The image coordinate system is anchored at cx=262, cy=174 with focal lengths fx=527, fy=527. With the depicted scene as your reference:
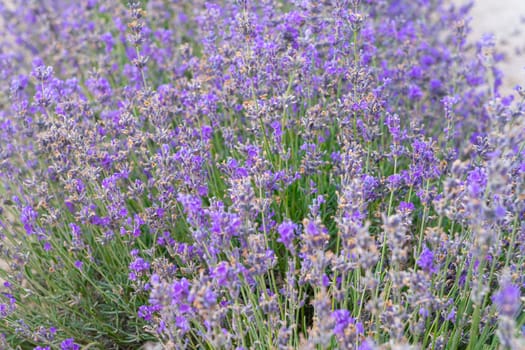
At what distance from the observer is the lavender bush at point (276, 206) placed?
2012 mm

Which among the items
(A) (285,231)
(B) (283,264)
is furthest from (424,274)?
(B) (283,264)

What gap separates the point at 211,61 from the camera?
11.4 feet

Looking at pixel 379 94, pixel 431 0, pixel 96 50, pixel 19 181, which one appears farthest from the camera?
pixel 431 0

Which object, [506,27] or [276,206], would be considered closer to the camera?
[276,206]

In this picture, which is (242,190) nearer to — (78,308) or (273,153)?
(273,153)

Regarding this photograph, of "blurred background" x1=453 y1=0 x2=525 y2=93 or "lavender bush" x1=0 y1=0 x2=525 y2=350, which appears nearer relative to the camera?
"lavender bush" x1=0 y1=0 x2=525 y2=350

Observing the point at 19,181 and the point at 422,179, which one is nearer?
the point at 422,179

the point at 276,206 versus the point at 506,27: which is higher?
the point at 506,27

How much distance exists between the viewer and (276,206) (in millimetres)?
3133

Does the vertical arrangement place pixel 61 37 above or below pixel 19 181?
above

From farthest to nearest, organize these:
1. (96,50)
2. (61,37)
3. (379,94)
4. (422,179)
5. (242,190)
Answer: (61,37) < (96,50) < (379,94) < (422,179) < (242,190)

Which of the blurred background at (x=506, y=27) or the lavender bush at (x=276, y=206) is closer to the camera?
the lavender bush at (x=276, y=206)

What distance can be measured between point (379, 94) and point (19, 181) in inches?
93.0

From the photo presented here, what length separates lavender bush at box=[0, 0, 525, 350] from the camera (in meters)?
2.01
